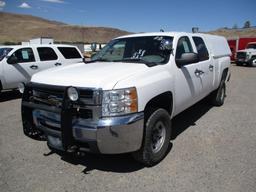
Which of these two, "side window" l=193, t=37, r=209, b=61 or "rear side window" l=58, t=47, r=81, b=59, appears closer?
"side window" l=193, t=37, r=209, b=61

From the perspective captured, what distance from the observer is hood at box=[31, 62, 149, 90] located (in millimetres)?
3250

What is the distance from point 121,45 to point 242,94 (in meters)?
5.90

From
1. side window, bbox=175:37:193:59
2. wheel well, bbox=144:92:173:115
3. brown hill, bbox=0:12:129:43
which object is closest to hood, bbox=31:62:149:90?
wheel well, bbox=144:92:173:115

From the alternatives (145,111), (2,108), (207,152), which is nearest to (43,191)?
(145,111)

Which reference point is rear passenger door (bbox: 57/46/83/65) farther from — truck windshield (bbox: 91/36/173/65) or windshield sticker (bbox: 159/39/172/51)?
windshield sticker (bbox: 159/39/172/51)

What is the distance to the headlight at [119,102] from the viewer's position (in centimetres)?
317

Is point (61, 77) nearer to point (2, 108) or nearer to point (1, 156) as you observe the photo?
point (1, 156)

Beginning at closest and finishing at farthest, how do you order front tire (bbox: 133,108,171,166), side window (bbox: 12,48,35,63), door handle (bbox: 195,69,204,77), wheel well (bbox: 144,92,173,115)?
front tire (bbox: 133,108,171,166) < wheel well (bbox: 144,92,173,115) < door handle (bbox: 195,69,204,77) < side window (bbox: 12,48,35,63)

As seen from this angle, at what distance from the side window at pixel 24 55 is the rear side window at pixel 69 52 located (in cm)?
123

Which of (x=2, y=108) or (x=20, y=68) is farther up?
(x=20, y=68)

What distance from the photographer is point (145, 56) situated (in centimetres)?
454

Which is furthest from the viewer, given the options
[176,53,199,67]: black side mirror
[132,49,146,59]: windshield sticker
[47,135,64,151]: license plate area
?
[132,49,146,59]: windshield sticker

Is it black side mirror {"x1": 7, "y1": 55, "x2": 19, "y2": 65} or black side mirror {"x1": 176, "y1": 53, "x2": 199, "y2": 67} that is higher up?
black side mirror {"x1": 176, "y1": 53, "x2": 199, "y2": 67}

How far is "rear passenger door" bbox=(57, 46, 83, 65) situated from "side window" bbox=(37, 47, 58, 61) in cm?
33
